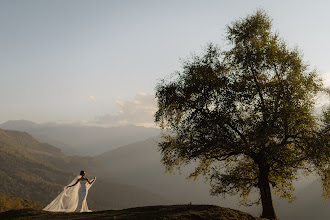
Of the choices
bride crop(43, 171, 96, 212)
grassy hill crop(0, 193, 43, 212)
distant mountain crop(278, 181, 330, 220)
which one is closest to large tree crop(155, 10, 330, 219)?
bride crop(43, 171, 96, 212)

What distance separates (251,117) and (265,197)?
20.6 ft

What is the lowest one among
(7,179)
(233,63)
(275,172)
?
(7,179)

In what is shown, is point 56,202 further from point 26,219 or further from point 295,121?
point 295,121

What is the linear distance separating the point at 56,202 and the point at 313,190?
211222mm

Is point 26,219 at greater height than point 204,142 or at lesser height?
lesser

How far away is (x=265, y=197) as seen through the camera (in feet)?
59.5

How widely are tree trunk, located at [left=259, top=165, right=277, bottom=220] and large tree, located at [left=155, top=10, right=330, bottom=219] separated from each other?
70 millimetres

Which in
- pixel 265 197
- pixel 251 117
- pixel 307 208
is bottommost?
pixel 307 208

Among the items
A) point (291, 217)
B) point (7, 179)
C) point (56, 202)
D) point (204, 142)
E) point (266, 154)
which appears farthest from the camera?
point (7, 179)

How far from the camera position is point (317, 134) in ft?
56.6

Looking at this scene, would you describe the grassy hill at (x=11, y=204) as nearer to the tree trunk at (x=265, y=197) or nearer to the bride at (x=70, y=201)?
the bride at (x=70, y=201)

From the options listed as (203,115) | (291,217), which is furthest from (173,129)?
(291,217)

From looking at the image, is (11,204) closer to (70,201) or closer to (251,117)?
(70,201)

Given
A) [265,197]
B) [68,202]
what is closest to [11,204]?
[68,202]
